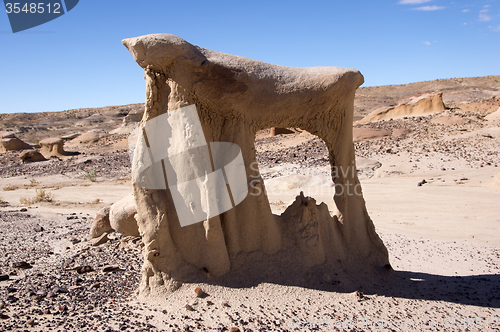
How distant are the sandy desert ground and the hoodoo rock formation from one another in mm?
212

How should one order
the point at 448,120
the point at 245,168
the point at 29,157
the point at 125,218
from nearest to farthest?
the point at 245,168
the point at 125,218
the point at 448,120
the point at 29,157

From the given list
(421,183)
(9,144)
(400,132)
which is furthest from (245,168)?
(9,144)

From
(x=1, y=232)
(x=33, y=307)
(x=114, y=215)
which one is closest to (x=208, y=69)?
(x=33, y=307)

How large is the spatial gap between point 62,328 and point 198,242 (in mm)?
1293

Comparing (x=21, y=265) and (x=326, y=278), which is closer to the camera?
(x=326, y=278)

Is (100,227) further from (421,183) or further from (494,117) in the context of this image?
(494,117)

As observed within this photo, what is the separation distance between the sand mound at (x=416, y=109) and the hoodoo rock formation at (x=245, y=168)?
1919 centimetres

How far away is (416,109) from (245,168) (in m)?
20.5

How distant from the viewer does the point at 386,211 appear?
866 centimetres

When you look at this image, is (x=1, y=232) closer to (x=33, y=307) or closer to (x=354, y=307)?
(x=33, y=307)

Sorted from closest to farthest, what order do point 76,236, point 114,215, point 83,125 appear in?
point 114,215
point 76,236
point 83,125

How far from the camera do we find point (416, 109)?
21672 millimetres

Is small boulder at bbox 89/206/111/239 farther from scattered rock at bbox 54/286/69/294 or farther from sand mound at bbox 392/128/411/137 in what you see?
sand mound at bbox 392/128/411/137

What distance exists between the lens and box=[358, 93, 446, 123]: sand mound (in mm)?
21172
